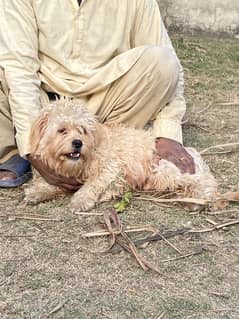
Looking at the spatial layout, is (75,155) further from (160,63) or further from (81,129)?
(160,63)

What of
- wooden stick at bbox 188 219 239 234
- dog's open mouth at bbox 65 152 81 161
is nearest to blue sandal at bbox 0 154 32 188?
dog's open mouth at bbox 65 152 81 161

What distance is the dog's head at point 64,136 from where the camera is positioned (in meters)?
3.33

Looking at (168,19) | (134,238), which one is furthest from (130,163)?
(168,19)

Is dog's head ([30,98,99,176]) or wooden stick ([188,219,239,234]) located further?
dog's head ([30,98,99,176])

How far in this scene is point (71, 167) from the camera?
11.2 feet

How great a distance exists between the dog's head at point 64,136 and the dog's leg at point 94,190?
0.11 m

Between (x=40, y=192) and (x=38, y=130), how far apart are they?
13.3 inches

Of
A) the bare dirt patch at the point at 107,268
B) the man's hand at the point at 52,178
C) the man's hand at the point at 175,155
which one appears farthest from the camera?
the man's hand at the point at 175,155

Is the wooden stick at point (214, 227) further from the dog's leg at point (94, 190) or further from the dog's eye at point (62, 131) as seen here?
the dog's eye at point (62, 131)

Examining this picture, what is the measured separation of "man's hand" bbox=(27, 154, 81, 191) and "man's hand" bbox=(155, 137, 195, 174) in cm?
46

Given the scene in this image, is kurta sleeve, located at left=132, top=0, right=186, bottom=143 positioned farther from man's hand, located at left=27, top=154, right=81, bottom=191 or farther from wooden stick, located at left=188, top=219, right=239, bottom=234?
wooden stick, located at left=188, top=219, right=239, bottom=234

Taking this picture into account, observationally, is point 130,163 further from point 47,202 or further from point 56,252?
point 56,252

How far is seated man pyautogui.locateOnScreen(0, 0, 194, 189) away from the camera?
3.58m

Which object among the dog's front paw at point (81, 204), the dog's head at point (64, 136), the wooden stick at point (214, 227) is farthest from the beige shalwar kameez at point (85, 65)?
the wooden stick at point (214, 227)
